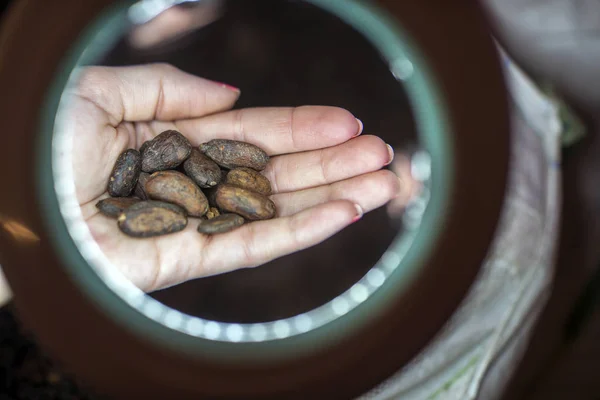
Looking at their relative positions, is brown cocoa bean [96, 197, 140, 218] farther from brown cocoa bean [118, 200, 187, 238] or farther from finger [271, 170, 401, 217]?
finger [271, 170, 401, 217]

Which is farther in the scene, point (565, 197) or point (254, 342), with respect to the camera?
point (565, 197)

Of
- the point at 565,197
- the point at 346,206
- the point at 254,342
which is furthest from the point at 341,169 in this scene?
the point at 565,197

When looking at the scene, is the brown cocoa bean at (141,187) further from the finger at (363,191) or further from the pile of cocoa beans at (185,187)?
the finger at (363,191)

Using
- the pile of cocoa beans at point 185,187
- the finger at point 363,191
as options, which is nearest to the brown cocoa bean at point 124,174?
the pile of cocoa beans at point 185,187

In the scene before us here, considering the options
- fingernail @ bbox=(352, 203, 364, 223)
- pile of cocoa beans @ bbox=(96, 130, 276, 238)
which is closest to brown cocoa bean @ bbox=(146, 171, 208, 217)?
pile of cocoa beans @ bbox=(96, 130, 276, 238)

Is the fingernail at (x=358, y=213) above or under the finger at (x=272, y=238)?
above

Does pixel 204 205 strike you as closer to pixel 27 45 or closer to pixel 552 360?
pixel 27 45
